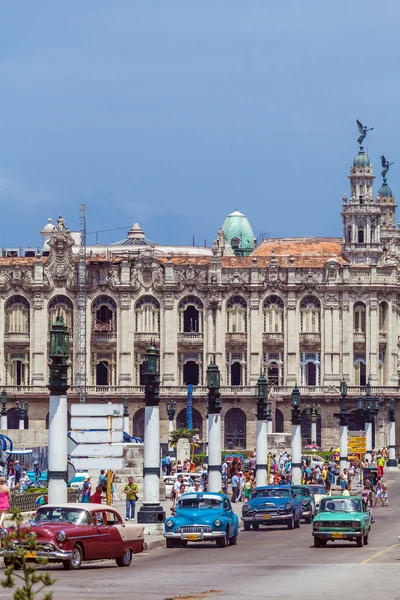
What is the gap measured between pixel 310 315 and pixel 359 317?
4198mm

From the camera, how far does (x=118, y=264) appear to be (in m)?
133

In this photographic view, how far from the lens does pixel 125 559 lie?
34.0 meters

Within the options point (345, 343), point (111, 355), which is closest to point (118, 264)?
point (111, 355)

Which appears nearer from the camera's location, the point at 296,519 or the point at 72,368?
the point at 296,519

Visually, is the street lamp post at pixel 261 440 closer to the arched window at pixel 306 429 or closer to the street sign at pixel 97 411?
the street sign at pixel 97 411

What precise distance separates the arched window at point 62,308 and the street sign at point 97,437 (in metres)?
92.9

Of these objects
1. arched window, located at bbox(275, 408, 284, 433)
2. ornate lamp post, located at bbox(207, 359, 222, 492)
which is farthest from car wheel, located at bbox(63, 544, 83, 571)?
arched window, located at bbox(275, 408, 284, 433)

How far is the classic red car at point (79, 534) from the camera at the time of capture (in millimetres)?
31562

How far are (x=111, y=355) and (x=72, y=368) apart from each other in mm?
3470

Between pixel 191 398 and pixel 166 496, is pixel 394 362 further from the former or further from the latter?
pixel 166 496

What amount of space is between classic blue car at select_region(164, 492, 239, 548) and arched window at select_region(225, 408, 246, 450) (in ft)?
293

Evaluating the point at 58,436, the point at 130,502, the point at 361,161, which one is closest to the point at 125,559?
the point at 58,436

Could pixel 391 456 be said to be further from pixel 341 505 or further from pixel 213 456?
pixel 341 505

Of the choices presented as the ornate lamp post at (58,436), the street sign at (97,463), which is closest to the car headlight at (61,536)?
the ornate lamp post at (58,436)
